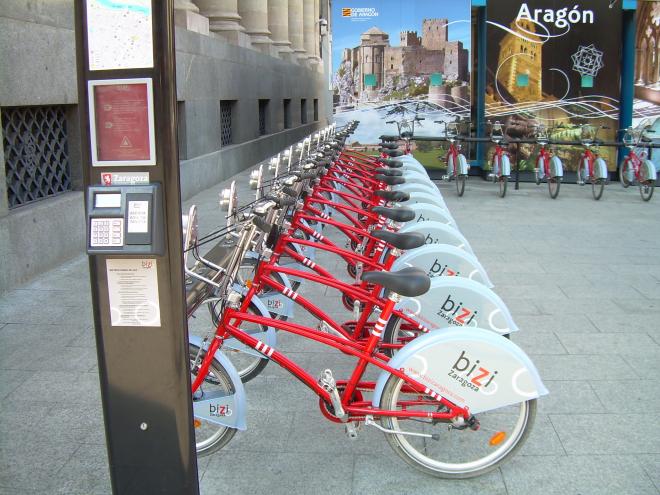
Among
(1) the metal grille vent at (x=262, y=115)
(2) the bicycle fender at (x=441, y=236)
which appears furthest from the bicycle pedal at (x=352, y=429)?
(1) the metal grille vent at (x=262, y=115)

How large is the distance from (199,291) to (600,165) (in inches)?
365

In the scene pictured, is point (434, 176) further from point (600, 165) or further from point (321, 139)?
point (321, 139)

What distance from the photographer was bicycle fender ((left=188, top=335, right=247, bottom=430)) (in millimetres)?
3527

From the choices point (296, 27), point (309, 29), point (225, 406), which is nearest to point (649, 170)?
point (225, 406)

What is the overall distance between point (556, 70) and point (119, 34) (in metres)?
12.1

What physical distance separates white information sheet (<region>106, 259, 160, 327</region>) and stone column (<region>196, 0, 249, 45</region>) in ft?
44.1

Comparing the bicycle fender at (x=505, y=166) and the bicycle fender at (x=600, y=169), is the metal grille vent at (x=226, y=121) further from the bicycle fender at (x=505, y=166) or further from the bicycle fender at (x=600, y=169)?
the bicycle fender at (x=600, y=169)

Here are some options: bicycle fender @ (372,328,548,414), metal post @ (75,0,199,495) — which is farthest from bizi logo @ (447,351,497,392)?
metal post @ (75,0,199,495)

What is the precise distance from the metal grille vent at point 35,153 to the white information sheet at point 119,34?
479 centimetres

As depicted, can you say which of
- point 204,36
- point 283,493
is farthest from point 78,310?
point 204,36

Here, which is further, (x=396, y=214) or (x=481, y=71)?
(x=481, y=71)

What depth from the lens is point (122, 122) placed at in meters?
2.46

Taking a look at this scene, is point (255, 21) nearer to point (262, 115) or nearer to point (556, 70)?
point (262, 115)

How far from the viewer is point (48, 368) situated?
4.71 metres
